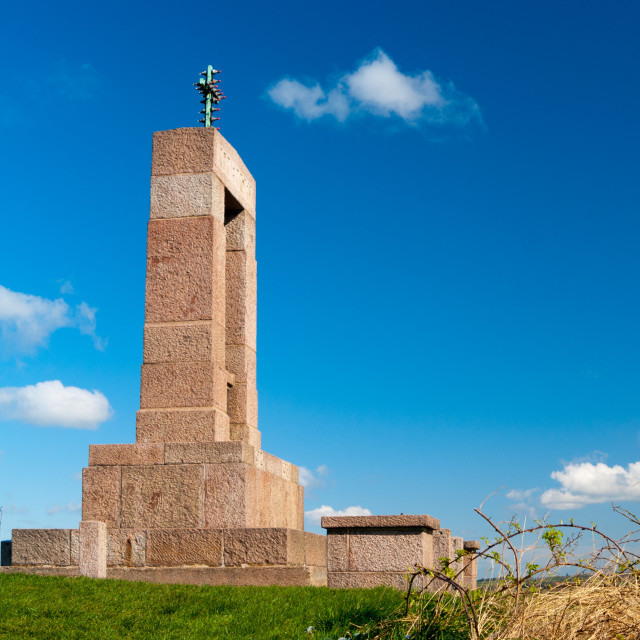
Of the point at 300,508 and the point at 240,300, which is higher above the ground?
the point at 240,300

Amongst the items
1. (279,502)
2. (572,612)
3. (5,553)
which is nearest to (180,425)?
(279,502)

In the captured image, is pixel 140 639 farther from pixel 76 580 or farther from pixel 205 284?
pixel 205 284

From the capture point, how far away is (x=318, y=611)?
724 cm

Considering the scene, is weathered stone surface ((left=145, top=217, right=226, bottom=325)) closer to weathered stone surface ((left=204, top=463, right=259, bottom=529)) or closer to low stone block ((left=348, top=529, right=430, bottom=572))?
weathered stone surface ((left=204, top=463, right=259, bottom=529))

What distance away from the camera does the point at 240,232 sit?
14.1m

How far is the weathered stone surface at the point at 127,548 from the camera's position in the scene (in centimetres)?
1085

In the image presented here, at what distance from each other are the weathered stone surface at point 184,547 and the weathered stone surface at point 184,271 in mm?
3175

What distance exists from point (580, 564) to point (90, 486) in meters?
7.77

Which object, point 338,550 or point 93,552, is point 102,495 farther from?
point 338,550

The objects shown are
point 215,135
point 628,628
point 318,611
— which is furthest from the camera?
point 215,135

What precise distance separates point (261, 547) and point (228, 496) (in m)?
1.03

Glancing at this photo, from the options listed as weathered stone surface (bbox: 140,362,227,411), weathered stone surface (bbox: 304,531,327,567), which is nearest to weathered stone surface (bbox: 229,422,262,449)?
weathered stone surface (bbox: 140,362,227,411)

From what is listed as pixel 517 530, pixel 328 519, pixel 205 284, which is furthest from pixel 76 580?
pixel 517 530

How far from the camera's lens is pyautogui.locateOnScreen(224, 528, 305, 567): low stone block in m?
10.1
